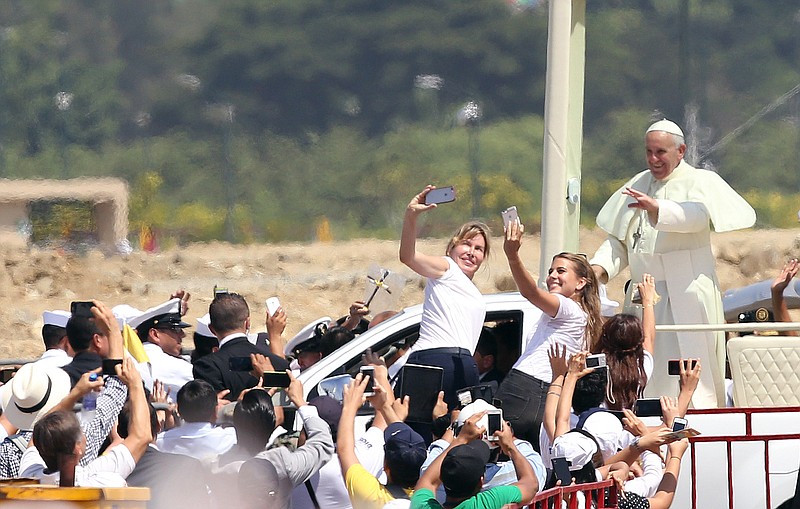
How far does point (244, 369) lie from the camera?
6.02 metres

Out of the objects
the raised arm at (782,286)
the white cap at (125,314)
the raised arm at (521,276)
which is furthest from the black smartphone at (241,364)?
the raised arm at (782,286)

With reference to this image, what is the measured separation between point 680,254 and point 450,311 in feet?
5.18

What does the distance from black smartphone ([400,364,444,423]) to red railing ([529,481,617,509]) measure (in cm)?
76

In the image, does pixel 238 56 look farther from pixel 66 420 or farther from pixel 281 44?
pixel 66 420

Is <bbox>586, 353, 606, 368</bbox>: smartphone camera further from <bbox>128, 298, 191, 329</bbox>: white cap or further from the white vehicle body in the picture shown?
<bbox>128, 298, 191, 329</bbox>: white cap

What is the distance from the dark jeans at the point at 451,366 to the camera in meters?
5.90

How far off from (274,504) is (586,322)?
6.30 ft

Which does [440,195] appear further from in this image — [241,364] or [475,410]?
[475,410]

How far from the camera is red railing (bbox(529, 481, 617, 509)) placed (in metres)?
4.58

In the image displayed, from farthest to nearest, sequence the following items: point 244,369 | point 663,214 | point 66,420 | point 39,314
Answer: point 39,314
point 663,214
point 244,369
point 66,420

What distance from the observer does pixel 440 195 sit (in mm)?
5734

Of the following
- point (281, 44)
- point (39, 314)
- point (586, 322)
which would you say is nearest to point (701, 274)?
point (586, 322)

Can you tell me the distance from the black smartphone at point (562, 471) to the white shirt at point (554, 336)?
1320 mm

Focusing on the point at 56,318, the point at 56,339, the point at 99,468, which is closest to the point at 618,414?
the point at 99,468
